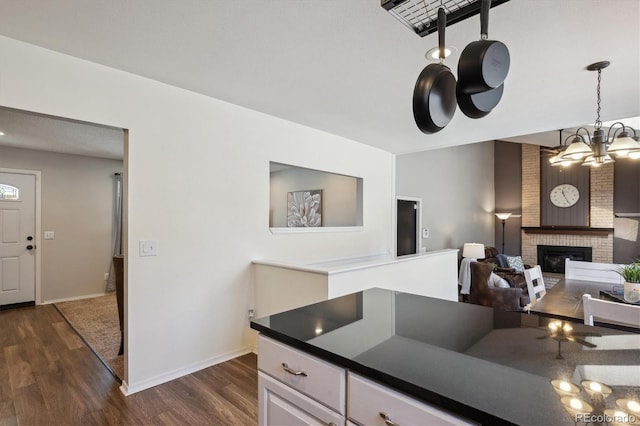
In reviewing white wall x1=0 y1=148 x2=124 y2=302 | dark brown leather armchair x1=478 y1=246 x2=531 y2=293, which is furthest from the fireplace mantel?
white wall x1=0 y1=148 x2=124 y2=302

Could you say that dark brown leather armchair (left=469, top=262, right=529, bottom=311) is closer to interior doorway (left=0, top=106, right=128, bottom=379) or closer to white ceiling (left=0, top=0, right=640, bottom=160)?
white ceiling (left=0, top=0, right=640, bottom=160)

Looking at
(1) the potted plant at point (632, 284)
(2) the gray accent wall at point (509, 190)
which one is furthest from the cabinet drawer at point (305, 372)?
(2) the gray accent wall at point (509, 190)

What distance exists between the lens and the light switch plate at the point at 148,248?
2.47 meters

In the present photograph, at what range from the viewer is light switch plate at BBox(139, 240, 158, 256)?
2.47 m

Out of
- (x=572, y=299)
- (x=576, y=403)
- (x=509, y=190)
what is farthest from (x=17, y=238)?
(x=509, y=190)

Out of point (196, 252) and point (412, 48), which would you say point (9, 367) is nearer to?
point (196, 252)

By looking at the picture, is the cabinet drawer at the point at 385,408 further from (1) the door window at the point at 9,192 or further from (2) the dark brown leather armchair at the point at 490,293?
(1) the door window at the point at 9,192

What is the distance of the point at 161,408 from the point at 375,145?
3.73 meters

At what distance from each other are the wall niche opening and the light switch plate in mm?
2477

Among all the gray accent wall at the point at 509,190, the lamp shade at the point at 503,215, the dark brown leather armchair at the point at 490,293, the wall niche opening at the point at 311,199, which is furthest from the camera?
the gray accent wall at the point at 509,190

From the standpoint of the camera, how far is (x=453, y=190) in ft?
23.2

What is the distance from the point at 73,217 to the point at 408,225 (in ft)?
18.1

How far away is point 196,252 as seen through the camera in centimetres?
278

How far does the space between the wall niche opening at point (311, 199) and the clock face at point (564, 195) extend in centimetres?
552
